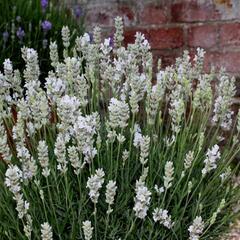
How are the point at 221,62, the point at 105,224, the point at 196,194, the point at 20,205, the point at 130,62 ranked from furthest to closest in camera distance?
the point at 221,62
the point at 130,62
the point at 196,194
the point at 105,224
the point at 20,205

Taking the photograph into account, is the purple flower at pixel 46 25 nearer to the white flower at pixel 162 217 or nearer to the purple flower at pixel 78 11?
the purple flower at pixel 78 11

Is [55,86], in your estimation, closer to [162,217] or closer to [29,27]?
[162,217]

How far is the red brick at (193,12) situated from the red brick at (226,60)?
178 mm

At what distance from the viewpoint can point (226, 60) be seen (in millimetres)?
2754

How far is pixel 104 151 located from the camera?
193 centimetres

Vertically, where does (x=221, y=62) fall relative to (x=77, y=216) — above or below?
above

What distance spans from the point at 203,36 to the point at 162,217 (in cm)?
134

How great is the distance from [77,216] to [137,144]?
28 cm

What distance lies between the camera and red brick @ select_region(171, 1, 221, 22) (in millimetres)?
2795

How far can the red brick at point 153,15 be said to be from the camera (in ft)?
9.71

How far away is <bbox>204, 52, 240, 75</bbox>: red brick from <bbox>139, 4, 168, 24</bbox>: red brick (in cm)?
32

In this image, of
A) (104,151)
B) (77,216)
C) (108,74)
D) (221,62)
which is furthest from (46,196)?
(221,62)

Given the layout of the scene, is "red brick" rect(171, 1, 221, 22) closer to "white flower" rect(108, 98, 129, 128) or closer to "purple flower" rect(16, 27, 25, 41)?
"purple flower" rect(16, 27, 25, 41)

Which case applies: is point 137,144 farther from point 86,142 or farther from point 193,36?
point 193,36
